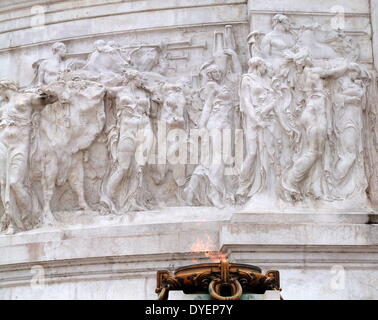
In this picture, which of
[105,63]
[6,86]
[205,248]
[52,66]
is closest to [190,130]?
[105,63]

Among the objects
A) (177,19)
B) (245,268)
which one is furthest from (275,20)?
(245,268)

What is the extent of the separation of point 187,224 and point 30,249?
2.64 meters

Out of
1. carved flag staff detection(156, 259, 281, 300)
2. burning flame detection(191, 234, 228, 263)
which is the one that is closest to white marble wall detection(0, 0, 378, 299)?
burning flame detection(191, 234, 228, 263)

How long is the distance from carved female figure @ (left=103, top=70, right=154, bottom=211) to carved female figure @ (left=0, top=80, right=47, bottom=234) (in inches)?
55.2

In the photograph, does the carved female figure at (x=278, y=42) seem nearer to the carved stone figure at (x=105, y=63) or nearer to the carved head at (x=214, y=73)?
the carved head at (x=214, y=73)

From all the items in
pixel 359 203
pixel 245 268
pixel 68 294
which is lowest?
pixel 245 268

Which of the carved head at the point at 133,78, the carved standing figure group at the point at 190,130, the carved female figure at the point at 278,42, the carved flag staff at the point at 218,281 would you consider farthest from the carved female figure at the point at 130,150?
the carved flag staff at the point at 218,281

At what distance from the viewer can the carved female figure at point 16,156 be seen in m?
16.5

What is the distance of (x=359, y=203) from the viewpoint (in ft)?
51.2

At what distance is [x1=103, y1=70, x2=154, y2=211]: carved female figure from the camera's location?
1614cm

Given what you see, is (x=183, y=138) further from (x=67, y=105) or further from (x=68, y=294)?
(x=68, y=294)

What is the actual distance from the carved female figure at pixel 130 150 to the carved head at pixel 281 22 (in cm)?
247

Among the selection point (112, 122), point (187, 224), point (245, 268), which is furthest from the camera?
point (112, 122)

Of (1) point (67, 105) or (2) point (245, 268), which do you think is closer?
(2) point (245, 268)
